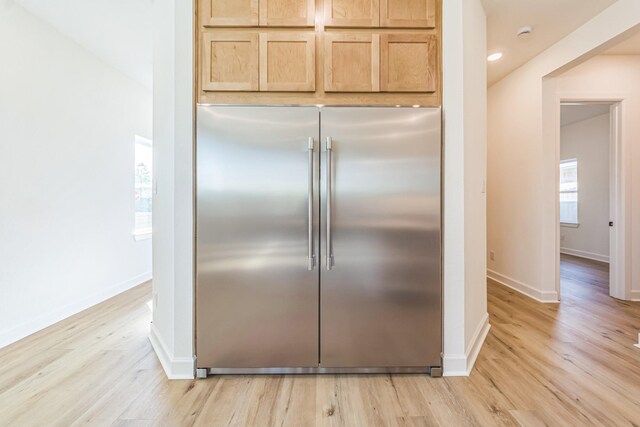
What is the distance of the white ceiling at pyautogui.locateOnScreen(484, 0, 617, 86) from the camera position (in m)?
2.28

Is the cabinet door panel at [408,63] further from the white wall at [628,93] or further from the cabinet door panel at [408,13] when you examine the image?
the white wall at [628,93]

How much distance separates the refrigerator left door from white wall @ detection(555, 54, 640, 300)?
3355 mm

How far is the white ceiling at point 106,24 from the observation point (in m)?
2.28

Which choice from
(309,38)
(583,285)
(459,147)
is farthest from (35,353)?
(583,285)

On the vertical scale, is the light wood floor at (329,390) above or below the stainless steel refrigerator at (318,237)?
below

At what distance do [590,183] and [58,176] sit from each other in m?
8.29

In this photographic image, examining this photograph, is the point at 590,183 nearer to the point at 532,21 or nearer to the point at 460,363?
the point at 532,21

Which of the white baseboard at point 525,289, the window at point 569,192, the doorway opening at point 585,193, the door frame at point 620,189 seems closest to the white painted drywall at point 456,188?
the white baseboard at point 525,289

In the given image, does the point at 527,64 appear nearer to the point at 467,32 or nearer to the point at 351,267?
the point at 467,32

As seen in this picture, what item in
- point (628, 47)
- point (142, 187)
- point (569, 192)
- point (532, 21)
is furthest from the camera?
point (569, 192)

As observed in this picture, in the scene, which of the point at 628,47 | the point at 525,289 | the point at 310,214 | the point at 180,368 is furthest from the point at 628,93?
the point at 180,368

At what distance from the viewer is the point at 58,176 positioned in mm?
2641

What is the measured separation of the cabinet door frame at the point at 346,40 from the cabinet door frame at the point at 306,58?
8cm

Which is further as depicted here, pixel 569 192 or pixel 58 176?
pixel 569 192
